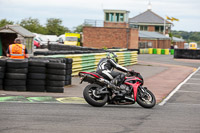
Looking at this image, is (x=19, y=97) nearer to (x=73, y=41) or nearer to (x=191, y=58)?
(x=191, y=58)

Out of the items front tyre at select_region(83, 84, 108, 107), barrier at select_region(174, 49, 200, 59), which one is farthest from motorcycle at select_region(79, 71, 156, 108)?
barrier at select_region(174, 49, 200, 59)

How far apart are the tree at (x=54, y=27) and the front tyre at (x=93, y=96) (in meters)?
119

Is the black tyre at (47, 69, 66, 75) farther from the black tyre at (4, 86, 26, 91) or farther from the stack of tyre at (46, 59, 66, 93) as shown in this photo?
the black tyre at (4, 86, 26, 91)

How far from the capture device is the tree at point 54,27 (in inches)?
5054

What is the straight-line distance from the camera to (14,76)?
12.6m

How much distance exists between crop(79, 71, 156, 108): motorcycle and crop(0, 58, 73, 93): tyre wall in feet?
9.74

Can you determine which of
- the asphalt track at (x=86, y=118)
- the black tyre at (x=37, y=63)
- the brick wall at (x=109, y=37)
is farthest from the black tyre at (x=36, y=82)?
the brick wall at (x=109, y=37)

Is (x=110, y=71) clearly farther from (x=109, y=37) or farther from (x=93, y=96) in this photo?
(x=109, y=37)

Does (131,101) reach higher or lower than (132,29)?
lower

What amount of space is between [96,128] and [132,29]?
2168 inches

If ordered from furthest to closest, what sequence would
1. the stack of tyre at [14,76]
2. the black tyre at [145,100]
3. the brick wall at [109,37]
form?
the brick wall at [109,37] < the stack of tyre at [14,76] < the black tyre at [145,100]

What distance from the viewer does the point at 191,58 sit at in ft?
151

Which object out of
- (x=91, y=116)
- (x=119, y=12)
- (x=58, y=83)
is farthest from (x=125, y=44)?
(x=91, y=116)

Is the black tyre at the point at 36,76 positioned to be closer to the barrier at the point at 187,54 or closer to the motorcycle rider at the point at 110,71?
the motorcycle rider at the point at 110,71
